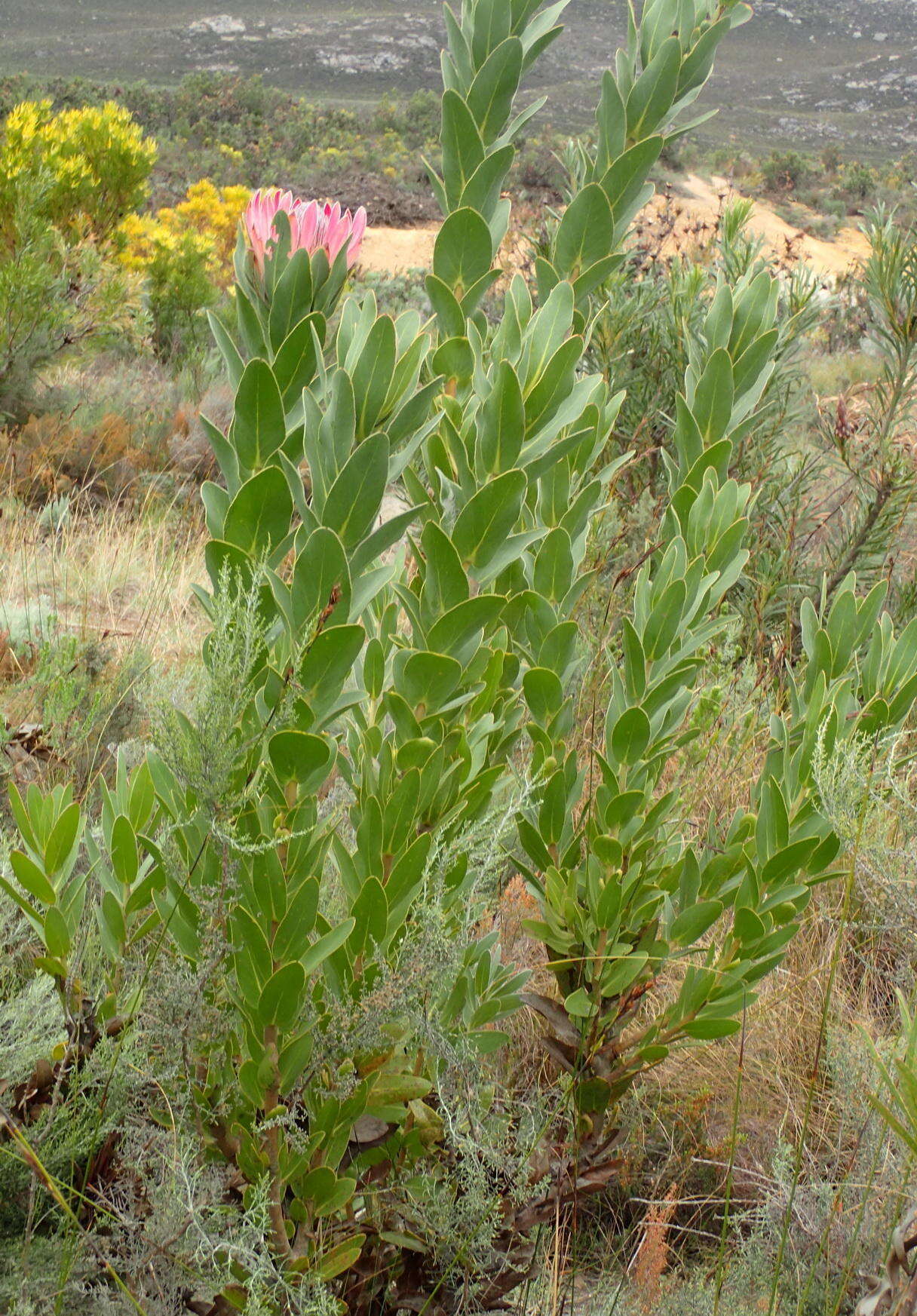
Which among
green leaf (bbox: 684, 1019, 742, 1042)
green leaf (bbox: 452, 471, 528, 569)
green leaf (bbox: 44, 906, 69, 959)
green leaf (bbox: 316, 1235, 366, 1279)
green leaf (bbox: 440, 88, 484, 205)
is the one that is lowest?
green leaf (bbox: 316, 1235, 366, 1279)

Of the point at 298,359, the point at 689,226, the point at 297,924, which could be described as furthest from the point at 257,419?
the point at 689,226

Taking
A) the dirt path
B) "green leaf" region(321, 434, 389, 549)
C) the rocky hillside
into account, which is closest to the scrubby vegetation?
"green leaf" region(321, 434, 389, 549)

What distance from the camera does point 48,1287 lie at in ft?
3.82

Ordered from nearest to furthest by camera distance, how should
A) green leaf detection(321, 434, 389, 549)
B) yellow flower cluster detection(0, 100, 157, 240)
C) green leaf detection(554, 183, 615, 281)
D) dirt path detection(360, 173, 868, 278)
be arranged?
1. green leaf detection(321, 434, 389, 549)
2. green leaf detection(554, 183, 615, 281)
3. yellow flower cluster detection(0, 100, 157, 240)
4. dirt path detection(360, 173, 868, 278)

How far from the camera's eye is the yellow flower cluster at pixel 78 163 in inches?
234

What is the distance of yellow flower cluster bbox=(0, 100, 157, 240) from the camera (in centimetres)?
595

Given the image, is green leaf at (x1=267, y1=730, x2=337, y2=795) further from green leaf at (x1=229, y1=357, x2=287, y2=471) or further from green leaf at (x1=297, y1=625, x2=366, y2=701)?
green leaf at (x1=229, y1=357, x2=287, y2=471)

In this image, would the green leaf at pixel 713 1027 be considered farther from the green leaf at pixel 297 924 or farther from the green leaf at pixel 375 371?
the green leaf at pixel 375 371

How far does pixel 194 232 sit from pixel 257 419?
28.9 ft

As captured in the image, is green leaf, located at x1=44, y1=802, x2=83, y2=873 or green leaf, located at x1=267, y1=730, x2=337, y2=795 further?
green leaf, located at x1=44, y1=802, x2=83, y2=873

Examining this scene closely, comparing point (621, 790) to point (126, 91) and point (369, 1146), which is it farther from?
point (126, 91)

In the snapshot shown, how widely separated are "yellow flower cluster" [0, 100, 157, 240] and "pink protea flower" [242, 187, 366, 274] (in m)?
5.60

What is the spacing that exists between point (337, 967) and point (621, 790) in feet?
1.42

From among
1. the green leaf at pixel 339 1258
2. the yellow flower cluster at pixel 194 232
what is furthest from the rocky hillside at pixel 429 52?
the green leaf at pixel 339 1258
